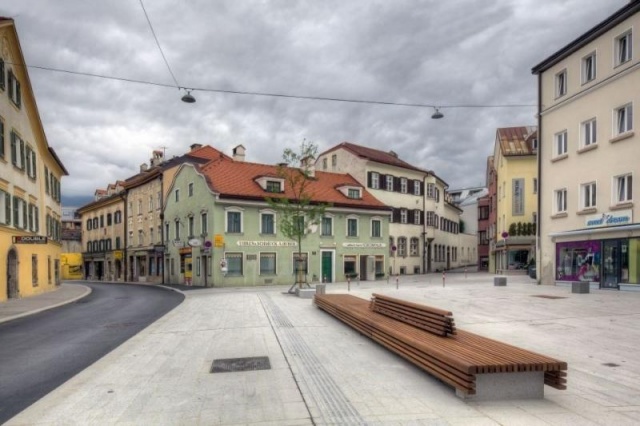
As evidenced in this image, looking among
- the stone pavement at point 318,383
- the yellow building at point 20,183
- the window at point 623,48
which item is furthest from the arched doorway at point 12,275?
the window at point 623,48

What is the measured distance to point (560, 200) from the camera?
2467 cm

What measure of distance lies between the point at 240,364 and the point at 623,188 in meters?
20.3

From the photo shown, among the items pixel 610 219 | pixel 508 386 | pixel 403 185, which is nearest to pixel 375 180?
pixel 403 185

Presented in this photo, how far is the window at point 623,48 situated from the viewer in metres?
20.0

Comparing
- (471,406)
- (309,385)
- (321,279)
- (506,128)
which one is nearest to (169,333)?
(309,385)

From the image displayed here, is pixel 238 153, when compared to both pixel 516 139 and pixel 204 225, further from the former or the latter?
pixel 516 139

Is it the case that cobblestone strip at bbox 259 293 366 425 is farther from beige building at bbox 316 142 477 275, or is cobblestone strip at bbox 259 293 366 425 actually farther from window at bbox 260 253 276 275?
beige building at bbox 316 142 477 275

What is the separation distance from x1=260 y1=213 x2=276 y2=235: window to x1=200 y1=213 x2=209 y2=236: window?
389 centimetres

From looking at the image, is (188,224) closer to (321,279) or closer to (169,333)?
(321,279)

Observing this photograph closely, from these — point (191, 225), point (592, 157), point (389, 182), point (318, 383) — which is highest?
point (389, 182)

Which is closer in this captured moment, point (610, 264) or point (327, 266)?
point (610, 264)

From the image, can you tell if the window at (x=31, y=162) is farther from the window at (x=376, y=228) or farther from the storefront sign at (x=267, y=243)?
the window at (x=376, y=228)

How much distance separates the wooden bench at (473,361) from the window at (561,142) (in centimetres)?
2055

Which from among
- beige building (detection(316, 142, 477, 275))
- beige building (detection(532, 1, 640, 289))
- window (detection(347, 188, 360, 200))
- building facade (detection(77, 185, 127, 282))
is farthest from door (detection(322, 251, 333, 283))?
building facade (detection(77, 185, 127, 282))
